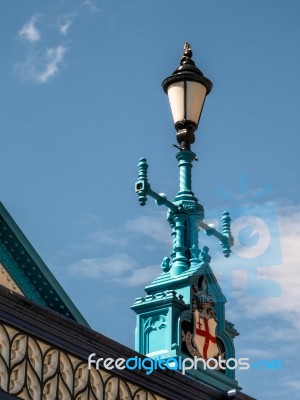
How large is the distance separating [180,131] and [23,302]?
3.54m

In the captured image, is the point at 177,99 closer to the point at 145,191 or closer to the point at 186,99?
the point at 186,99

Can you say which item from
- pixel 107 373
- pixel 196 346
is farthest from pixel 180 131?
pixel 107 373

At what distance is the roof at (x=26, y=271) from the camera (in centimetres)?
1285

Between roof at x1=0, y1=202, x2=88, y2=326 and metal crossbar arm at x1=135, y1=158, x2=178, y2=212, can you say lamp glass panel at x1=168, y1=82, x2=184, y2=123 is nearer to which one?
metal crossbar arm at x1=135, y1=158, x2=178, y2=212

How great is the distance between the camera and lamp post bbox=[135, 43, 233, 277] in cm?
1290

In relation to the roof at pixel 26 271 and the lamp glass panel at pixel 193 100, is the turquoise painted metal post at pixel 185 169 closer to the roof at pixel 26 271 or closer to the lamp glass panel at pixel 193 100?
the lamp glass panel at pixel 193 100

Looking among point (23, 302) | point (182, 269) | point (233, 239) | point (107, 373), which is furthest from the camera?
point (233, 239)

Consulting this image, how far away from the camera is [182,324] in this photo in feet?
40.6

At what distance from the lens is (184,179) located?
13.3 metres

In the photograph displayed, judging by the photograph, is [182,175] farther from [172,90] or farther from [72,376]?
[72,376]

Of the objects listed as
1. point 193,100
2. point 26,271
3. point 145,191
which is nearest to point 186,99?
point 193,100

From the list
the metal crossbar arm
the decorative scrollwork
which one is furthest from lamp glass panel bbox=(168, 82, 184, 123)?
the decorative scrollwork

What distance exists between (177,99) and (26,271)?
87.2 inches

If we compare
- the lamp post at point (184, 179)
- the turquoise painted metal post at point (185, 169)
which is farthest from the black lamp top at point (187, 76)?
the turquoise painted metal post at point (185, 169)
